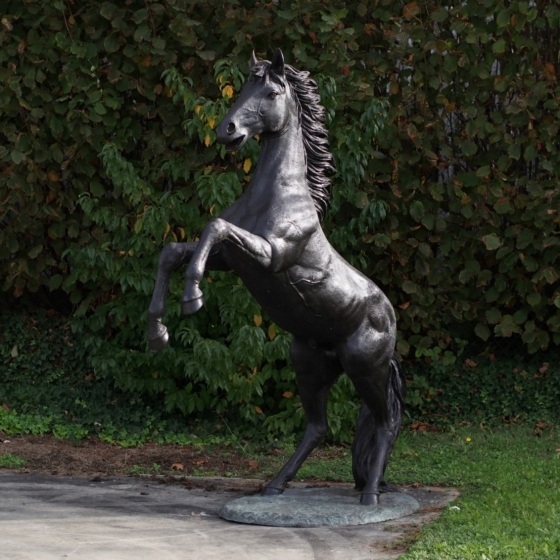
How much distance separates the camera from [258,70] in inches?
213

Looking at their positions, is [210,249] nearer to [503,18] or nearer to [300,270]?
[300,270]

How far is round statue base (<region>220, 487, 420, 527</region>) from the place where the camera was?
538cm

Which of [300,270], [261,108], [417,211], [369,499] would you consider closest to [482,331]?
[417,211]

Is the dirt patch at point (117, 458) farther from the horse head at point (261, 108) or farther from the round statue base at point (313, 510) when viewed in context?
the horse head at point (261, 108)

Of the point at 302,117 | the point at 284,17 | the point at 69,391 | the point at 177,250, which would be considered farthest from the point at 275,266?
the point at 69,391

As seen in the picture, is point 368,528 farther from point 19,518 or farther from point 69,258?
point 69,258

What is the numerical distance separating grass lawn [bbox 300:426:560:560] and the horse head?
2190 millimetres

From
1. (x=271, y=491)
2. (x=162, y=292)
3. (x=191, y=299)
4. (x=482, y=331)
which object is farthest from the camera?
(x=482, y=331)

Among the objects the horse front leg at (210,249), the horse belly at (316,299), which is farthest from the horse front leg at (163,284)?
the horse belly at (316,299)

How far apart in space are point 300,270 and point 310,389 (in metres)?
0.87

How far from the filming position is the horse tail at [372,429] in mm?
5965

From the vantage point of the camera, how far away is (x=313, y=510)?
5.44m

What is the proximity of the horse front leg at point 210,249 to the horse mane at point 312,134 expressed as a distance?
0.68m

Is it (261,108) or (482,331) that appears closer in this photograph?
(261,108)
